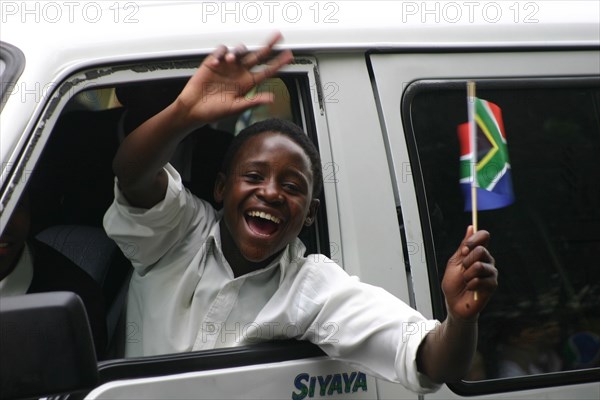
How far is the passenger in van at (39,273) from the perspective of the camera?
261cm

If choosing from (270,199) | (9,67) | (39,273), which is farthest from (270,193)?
(39,273)

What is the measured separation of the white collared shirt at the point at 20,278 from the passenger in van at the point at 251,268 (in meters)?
0.34

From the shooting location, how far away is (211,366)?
2.24 meters

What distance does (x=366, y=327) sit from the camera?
7.66ft

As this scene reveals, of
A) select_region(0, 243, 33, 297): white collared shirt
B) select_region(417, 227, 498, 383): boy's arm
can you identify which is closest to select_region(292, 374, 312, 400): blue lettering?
select_region(417, 227, 498, 383): boy's arm

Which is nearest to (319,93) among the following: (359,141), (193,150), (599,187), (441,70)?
(359,141)

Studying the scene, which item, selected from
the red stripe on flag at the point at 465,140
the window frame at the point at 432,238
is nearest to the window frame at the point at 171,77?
the window frame at the point at 432,238

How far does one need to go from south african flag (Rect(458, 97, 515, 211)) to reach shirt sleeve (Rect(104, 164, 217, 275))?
2.35 ft

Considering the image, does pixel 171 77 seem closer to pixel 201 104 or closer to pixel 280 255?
pixel 201 104

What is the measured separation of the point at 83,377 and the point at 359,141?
3.30 ft

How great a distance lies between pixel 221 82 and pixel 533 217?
1006 millimetres

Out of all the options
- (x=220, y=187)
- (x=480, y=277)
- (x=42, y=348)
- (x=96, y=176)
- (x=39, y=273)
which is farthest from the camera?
(x=96, y=176)

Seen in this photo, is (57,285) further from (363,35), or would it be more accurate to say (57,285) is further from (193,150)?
(363,35)

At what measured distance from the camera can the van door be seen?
250 centimetres
